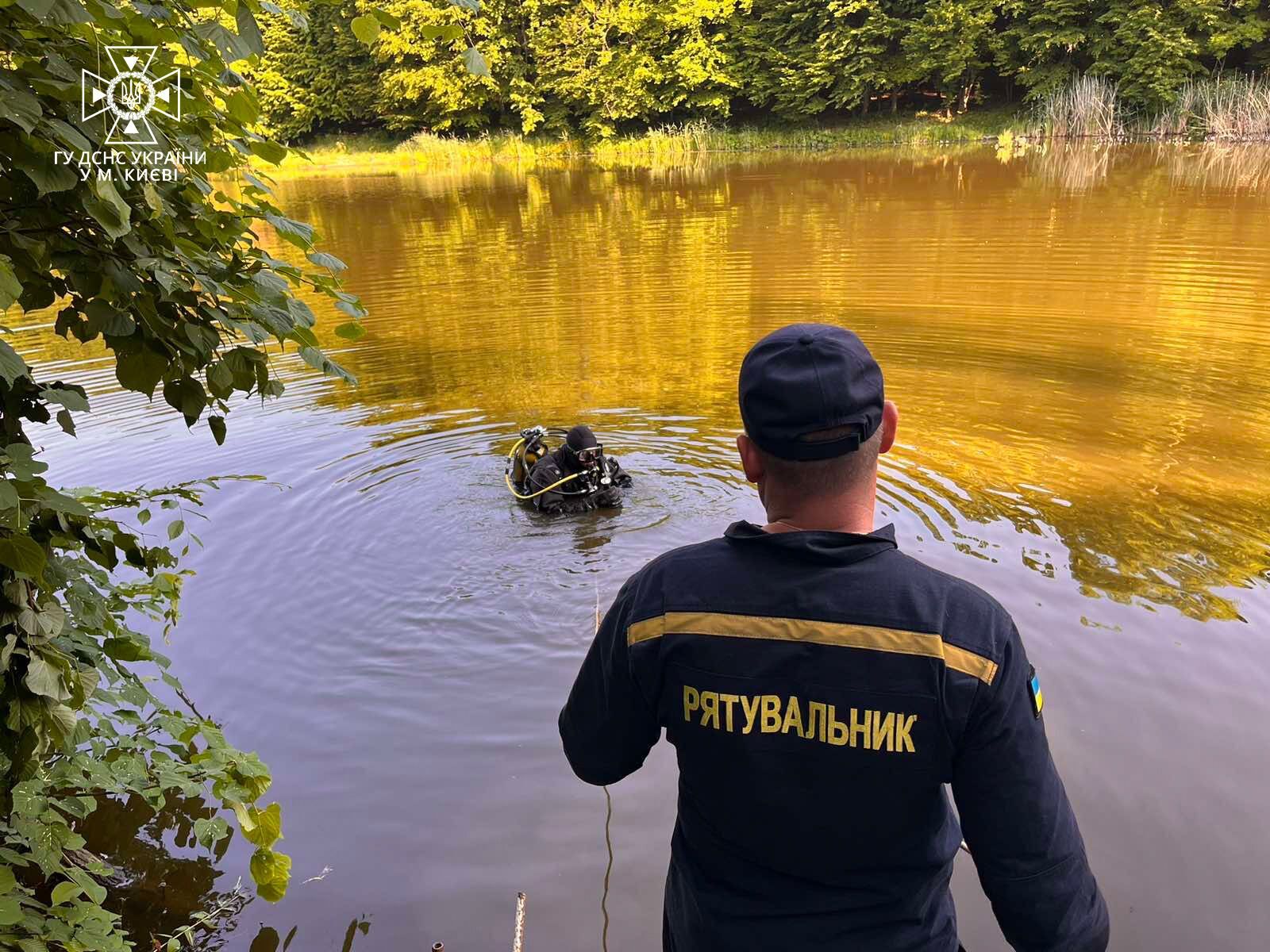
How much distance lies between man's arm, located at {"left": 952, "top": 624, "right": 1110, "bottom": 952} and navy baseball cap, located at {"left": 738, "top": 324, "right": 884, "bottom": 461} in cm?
40

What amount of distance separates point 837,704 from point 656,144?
39584 millimetres

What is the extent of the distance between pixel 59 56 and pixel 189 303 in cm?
46

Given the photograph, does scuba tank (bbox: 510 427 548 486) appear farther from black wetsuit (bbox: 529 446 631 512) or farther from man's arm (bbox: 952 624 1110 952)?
man's arm (bbox: 952 624 1110 952)

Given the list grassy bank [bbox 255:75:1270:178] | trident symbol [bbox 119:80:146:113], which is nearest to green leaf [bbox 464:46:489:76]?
trident symbol [bbox 119:80:146:113]

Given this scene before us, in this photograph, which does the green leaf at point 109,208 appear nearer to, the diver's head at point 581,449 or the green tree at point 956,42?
the diver's head at point 581,449

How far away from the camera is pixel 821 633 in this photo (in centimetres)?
131

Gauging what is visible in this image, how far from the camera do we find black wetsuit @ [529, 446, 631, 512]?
22.0 feet

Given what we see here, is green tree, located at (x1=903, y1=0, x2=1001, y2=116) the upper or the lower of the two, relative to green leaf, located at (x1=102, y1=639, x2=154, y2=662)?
upper

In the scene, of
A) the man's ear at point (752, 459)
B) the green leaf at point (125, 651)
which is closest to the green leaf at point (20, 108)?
the green leaf at point (125, 651)

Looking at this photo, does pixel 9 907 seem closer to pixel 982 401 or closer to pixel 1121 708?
pixel 1121 708

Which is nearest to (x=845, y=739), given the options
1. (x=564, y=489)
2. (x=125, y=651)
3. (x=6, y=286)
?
(x=6, y=286)

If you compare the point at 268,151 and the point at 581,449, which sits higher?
the point at 268,151

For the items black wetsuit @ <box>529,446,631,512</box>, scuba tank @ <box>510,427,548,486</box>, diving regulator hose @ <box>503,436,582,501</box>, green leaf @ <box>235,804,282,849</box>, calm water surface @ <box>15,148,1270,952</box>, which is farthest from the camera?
scuba tank @ <box>510,427,548,486</box>

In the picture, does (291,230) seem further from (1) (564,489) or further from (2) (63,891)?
(1) (564,489)
